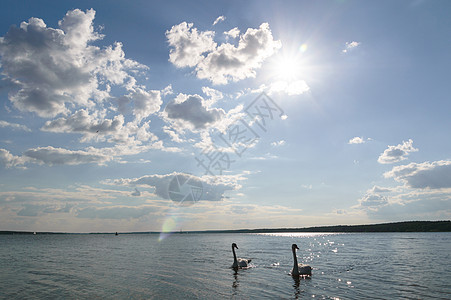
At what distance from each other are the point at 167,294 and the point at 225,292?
394 centimetres

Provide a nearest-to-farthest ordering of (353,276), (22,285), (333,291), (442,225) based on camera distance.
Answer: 1. (333,291)
2. (22,285)
3. (353,276)
4. (442,225)

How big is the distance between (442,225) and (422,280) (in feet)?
661

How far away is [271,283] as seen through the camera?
23391mm

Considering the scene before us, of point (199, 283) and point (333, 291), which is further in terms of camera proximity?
point (199, 283)

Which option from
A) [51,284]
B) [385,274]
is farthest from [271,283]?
[51,284]

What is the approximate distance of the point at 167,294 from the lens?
65.8 feet

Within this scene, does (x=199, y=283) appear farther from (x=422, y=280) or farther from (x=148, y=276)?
(x=422, y=280)

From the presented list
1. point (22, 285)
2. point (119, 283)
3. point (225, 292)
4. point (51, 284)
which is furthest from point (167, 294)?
point (22, 285)

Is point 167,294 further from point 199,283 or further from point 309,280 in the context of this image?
point 309,280

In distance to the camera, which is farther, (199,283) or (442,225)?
(442,225)

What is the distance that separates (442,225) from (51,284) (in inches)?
8640

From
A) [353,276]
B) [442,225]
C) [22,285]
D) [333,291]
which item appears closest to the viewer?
[333,291]

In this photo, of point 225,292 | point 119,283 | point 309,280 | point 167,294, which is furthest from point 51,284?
point 309,280

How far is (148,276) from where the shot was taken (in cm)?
2756
